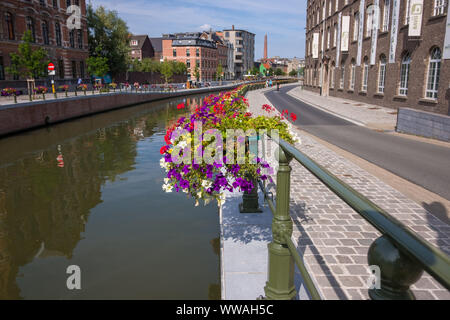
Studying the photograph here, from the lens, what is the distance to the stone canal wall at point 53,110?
1969 centimetres

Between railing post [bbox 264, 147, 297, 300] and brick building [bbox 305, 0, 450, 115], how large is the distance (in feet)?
64.9

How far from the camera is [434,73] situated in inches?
813

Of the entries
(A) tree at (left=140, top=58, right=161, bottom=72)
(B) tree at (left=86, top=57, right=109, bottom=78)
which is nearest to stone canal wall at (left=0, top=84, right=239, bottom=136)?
(B) tree at (left=86, top=57, right=109, bottom=78)

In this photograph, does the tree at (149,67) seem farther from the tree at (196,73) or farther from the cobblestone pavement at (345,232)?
the cobblestone pavement at (345,232)

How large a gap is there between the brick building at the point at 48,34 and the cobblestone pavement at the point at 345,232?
34.8 meters

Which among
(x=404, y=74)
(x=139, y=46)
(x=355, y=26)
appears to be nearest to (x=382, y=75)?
(x=404, y=74)

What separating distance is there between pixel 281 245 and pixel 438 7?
22780 mm

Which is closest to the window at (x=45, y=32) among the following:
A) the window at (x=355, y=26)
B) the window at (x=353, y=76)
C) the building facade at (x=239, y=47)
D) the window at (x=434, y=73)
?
the window at (x=355, y=26)

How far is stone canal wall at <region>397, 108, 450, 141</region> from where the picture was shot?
1359 centimetres

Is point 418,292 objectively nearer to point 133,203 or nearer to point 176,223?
point 176,223

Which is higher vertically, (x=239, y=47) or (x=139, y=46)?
(x=239, y=47)

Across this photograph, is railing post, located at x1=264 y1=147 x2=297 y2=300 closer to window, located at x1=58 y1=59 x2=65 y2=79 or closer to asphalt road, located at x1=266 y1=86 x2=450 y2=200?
asphalt road, located at x1=266 y1=86 x2=450 y2=200

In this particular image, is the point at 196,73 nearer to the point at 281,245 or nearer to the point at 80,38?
the point at 80,38

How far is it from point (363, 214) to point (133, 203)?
8.39 metres
